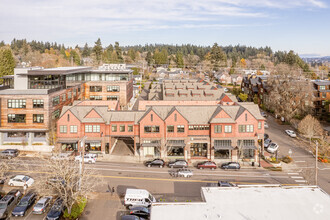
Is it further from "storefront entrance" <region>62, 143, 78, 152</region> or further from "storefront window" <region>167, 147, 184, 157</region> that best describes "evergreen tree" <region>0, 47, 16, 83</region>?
"storefront window" <region>167, 147, 184, 157</region>

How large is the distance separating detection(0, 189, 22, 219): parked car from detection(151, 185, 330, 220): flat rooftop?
18371 mm

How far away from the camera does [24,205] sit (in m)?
31.2

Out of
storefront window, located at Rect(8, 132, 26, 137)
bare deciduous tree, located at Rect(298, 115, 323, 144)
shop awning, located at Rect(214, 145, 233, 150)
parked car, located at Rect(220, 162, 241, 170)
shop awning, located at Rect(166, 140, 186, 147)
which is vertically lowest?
parked car, located at Rect(220, 162, 241, 170)

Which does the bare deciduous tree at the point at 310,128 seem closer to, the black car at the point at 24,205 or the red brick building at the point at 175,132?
the red brick building at the point at 175,132

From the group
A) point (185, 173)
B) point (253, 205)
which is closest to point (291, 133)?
point (185, 173)

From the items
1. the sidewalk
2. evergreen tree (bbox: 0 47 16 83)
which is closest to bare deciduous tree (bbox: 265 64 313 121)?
the sidewalk

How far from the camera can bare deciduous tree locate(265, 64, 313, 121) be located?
78.1m

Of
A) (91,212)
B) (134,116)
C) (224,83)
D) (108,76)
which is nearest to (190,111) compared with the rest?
(134,116)

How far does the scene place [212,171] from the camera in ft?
150

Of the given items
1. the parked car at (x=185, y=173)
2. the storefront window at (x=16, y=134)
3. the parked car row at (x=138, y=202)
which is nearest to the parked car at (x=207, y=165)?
the parked car at (x=185, y=173)

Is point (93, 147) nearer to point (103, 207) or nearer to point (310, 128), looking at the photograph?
point (103, 207)

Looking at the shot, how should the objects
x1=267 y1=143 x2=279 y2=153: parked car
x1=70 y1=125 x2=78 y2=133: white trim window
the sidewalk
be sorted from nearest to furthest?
1. the sidewalk
2. x1=70 y1=125 x2=78 y2=133: white trim window
3. x1=267 y1=143 x2=279 y2=153: parked car

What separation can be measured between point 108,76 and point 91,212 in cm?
6109

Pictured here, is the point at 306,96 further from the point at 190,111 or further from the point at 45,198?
the point at 45,198
